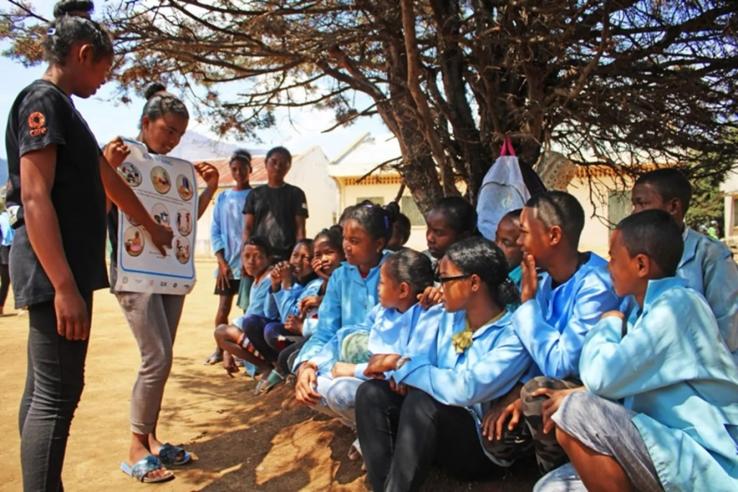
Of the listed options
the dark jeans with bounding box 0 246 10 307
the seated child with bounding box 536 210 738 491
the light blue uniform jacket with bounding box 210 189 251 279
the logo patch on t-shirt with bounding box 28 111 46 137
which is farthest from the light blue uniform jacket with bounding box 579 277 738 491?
the dark jeans with bounding box 0 246 10 307

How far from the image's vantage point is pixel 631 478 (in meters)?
1.82

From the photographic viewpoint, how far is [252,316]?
434cm

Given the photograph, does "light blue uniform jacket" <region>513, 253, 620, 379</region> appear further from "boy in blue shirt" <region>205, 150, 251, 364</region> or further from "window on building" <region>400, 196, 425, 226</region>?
"window on building" <region>400, 196, 425, 226</region>

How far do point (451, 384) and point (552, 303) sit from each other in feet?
1.91

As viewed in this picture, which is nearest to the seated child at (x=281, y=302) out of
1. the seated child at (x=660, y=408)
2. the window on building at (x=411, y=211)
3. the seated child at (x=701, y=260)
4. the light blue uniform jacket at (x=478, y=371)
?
the light blue uniform jacket at (x=478, y=371)

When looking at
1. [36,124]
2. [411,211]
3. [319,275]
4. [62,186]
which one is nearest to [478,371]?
[62,186]

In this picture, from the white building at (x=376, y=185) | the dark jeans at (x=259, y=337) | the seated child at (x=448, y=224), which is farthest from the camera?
the white building at (x=376, y=185)

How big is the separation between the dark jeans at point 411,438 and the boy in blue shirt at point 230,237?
129 inches

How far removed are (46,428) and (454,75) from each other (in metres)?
3.41

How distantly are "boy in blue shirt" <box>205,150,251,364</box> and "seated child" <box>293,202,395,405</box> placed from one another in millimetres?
2323

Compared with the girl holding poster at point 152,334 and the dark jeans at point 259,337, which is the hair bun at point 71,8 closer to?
the girl holding poster at point 152,334

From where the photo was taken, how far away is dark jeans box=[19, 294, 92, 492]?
214 centimetres

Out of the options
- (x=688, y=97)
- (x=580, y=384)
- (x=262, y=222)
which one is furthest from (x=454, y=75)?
(x=580, y=384)

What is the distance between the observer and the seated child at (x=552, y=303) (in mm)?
2188
